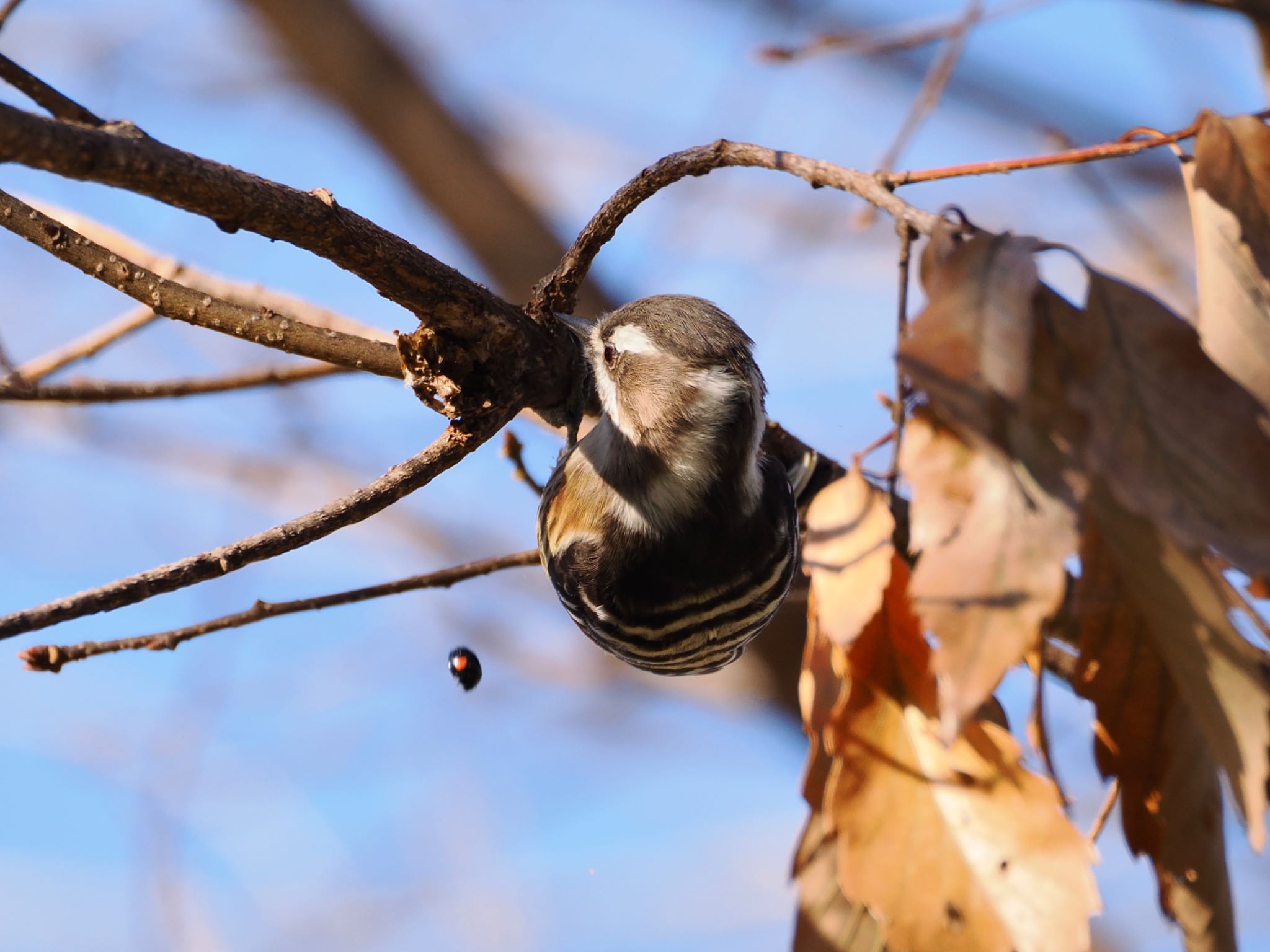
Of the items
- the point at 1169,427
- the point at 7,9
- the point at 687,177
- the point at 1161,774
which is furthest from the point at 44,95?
the point at 1161,774

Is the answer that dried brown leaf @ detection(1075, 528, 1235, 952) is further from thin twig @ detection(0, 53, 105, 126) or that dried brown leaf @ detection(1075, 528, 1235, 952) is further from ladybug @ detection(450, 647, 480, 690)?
thin twig @ detection(0, 53, 105, 126)

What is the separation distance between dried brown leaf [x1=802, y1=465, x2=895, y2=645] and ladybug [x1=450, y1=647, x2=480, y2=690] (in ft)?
4.01

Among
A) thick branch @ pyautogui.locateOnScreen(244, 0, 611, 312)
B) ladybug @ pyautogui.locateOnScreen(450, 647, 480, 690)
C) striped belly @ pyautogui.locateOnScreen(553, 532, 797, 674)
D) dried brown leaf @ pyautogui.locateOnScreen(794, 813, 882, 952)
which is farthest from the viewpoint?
thick branch @ pyautogui.locateOnScreen(244, 0, 611, 312)

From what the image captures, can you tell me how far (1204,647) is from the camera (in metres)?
1.38

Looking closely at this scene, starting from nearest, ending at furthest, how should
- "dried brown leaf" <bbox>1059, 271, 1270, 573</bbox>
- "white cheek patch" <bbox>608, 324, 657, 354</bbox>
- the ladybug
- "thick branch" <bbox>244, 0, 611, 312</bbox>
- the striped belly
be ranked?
"dried brown leaf" <bbox>1059, 271, 1270, 573</bbox> → the ladybug → the striped belly → "white cheek patch" <bbox>608, 324, 657, 354</bbox> → "thick branch" <bbox>244, 0, 611, 312</bbox>

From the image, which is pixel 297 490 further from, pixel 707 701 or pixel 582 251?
pixel 582 251

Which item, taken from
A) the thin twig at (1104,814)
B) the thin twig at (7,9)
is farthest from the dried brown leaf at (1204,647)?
the thin twig at (7,9)

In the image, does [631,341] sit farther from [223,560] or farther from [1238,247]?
[1238,247]

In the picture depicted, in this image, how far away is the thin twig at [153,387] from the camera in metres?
2.83

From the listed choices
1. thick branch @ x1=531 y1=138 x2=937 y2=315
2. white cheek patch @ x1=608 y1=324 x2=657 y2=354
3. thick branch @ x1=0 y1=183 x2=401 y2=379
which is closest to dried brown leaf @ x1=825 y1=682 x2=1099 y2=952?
thick branch @ x1=531 y1=138 x2=937 y2=315

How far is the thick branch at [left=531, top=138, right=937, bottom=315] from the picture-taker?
1.77m

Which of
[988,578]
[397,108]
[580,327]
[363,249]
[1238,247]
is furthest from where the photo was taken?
[397,108]

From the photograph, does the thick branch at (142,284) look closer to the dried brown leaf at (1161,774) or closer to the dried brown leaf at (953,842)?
the dried brown leaf at (953,842)

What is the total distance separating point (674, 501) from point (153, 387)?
1551 millimetres
